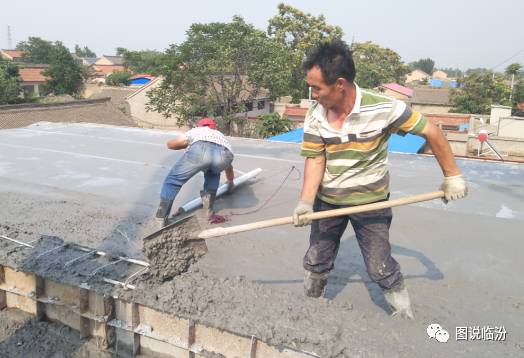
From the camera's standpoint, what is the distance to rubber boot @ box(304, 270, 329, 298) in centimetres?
271

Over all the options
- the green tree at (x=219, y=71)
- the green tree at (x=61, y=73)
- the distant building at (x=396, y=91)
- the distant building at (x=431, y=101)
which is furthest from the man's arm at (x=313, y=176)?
the green tree at (x=61, y=73)

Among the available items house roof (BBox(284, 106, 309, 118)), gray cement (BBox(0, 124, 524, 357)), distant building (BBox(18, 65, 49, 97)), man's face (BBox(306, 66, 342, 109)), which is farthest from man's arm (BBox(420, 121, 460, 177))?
distant building (BBox(18, 65, 49, 97))

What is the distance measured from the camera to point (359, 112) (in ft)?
7.72

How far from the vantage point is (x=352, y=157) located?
8.06 feet

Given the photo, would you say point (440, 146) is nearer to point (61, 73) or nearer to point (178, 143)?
point (178, 143)

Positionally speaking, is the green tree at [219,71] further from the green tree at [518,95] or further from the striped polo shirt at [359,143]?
the green tree at [518,95]

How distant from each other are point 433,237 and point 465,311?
4.08 ft

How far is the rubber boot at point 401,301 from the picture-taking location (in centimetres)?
253

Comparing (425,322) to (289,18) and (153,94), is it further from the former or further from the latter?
(289,18)

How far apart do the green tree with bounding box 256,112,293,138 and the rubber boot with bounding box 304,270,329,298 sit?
15.5 m

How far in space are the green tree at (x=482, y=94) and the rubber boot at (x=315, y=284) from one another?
2797cm

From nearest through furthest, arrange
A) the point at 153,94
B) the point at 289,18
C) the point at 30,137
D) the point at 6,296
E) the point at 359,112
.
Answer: the point at 359,112
the point at 6,296
the point at 30,137
the point at 153,94
the point at 289,18

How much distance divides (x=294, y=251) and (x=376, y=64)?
1754 inches

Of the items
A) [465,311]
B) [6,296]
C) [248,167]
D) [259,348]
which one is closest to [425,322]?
[465,311]
